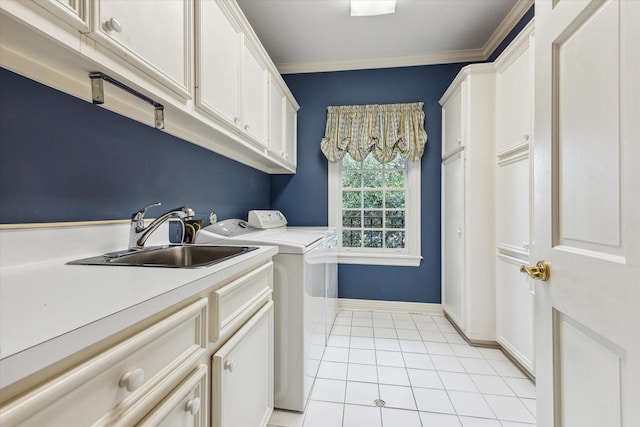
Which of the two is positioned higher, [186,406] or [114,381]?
[114,381]

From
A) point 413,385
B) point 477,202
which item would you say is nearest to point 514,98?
point 477,202

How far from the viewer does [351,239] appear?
133 inches

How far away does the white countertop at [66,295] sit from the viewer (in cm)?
40

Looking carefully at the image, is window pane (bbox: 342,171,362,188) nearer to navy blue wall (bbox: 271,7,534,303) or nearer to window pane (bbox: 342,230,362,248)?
navy blue wall (bbox: 271,7,534,303)

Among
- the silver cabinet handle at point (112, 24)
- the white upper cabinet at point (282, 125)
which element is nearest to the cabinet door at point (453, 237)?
the white upper cabinet at point (282, 125)

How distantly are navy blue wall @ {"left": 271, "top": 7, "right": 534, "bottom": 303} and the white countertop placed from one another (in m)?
2.27

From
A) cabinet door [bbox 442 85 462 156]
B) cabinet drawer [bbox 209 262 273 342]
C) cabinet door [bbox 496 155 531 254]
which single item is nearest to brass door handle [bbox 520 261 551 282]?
cabinet drawer [bbox 209 262 273 342]

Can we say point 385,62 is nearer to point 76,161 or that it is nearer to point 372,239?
point 372,239

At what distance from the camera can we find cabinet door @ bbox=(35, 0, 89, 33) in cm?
68

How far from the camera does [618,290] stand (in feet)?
2.11

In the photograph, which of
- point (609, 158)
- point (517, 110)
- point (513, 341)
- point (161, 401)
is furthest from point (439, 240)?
point (161, 401)

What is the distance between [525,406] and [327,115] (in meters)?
2.96

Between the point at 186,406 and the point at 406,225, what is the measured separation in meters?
2.85

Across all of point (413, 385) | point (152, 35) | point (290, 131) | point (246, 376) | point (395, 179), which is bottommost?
point (413, 385)
